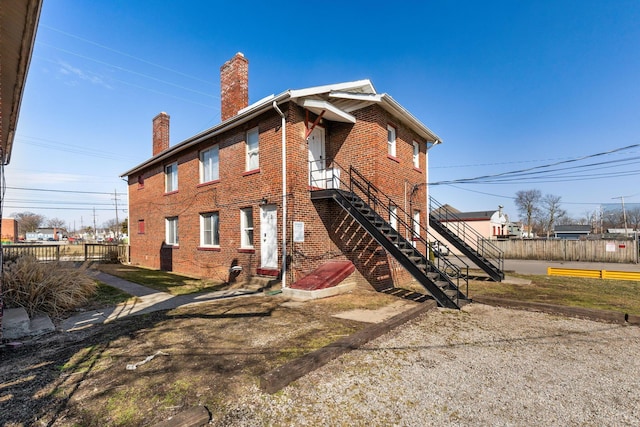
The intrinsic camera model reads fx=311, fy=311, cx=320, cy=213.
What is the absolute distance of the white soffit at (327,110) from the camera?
9.62m

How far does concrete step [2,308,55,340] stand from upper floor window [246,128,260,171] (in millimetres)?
6859

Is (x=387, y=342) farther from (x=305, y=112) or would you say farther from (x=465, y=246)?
(x=465, y=246)

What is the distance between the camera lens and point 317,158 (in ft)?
36.9

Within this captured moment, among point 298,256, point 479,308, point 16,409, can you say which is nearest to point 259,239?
point 298,256

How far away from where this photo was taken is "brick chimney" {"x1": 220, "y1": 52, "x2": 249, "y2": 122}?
42.9ft

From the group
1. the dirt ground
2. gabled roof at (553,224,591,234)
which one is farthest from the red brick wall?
gabled roof at (553,224,591,234)

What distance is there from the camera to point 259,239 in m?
10.6

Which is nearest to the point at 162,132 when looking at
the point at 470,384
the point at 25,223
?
the point at 470,384

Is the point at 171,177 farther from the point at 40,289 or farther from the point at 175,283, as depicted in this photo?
the point at 40,289

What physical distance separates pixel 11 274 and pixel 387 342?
27.2ft

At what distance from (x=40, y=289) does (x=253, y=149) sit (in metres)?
6.91

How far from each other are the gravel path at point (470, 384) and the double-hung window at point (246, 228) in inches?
271

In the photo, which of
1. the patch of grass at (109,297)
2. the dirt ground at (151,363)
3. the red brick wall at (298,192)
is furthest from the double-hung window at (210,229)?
the dirt ground at (151,363)

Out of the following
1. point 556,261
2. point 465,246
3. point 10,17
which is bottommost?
point 556,261
